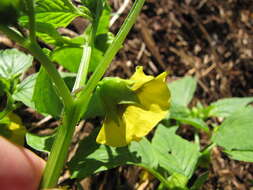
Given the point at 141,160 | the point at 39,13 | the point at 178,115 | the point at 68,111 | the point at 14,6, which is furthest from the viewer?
the point at 178,115

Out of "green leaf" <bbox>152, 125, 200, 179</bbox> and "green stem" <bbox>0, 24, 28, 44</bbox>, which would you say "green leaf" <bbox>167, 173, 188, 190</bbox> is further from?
"green stem" <bbox>0, 24, 28, 44</bbox>

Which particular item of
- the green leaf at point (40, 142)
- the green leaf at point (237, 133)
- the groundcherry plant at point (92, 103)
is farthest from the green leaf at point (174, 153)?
the green leaf at point (40, 142)

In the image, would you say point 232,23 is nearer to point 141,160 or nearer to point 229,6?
point 229,6

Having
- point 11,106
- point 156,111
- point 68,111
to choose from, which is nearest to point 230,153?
point 156,111

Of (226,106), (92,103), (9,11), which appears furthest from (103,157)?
(226,106)

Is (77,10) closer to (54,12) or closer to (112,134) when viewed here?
(54,12)

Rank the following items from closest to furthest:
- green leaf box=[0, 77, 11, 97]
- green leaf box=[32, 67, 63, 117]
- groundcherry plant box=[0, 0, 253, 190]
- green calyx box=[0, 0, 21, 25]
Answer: green calyx box=[0, 0, 21, 25] < groundcherry plant box=[0, 0, 253, 190] < green leaf box=[32, 67, 63, 117] < green leaf box=[0, 77, 11, 97]

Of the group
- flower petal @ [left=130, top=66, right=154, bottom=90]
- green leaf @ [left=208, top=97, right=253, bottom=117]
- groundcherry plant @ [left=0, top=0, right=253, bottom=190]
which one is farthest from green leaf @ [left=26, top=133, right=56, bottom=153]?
green leaf @ [left=208, top=97, right=253, bottom=117]
